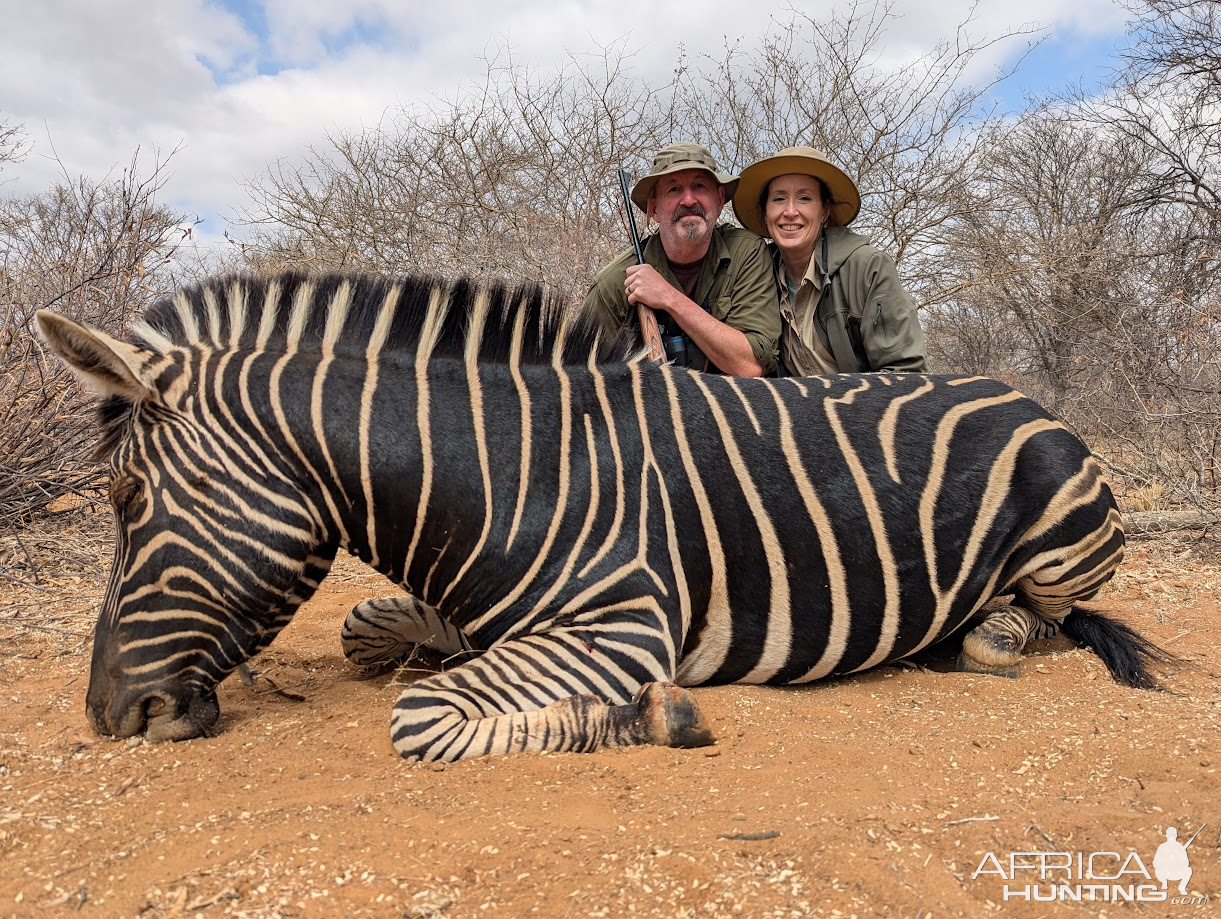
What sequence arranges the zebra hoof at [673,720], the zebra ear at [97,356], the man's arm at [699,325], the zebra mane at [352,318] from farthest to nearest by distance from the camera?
1. the man's arm at [699,325]
2. the zebra mane at [352,318]
3. the zebra hoof at [673,720]
4. the zebra ear at [97,356]

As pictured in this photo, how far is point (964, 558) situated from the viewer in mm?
3906

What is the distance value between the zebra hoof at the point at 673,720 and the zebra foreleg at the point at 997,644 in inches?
65.8

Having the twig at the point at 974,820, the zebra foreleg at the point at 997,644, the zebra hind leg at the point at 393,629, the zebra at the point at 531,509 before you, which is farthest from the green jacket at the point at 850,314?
the twig at the point at 974,820

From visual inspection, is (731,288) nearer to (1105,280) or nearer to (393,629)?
(393,629)

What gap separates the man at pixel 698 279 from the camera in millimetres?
5137

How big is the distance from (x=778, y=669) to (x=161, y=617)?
7.70 ft

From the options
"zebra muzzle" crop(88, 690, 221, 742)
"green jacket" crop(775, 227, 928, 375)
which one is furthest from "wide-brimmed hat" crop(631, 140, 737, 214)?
"zebra muzzle" crop(88, 690, 221, 742)

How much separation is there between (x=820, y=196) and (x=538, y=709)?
156 inches

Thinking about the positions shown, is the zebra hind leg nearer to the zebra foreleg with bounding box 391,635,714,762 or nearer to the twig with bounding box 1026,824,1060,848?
the zebra foreleg with bounding box 391,635,714,762

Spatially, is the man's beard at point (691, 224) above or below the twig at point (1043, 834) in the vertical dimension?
above

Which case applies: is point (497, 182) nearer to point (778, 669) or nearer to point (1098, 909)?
point (778, 669)

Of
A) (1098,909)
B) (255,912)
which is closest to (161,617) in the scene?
(255,912)

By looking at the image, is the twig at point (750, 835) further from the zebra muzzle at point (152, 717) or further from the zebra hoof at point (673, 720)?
the zebra muzzle at point (152, 717)

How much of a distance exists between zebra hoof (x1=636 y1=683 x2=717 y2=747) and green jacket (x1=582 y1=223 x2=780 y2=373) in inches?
104
